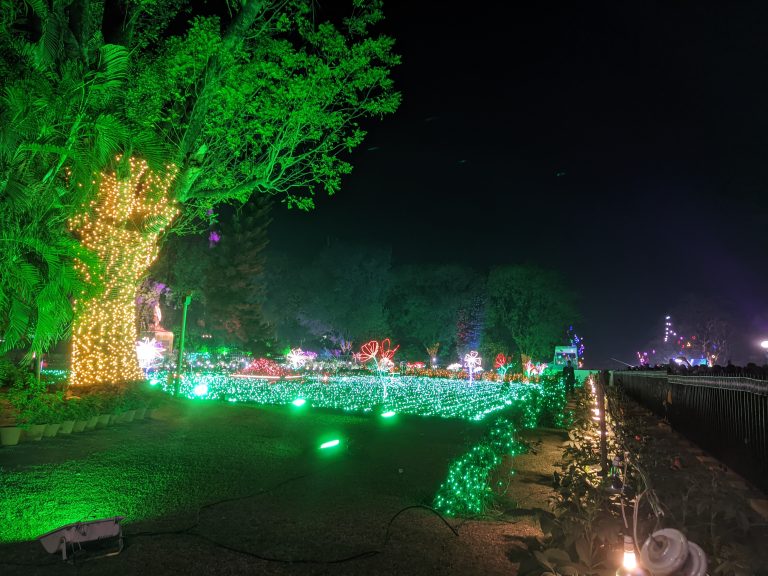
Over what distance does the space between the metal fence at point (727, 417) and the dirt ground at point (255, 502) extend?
91.0 inches

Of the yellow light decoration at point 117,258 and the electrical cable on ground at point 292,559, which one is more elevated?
the yellow light decoration at point 117,258

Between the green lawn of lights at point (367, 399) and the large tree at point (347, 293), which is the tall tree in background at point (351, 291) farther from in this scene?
the green lawn of lights at point (367, 399)

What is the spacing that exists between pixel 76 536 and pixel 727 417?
7683 mm

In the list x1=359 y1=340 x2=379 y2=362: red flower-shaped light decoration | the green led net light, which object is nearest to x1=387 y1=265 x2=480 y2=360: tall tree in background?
x1=359 y1=340 x2=379 y2=362: red flower-shaped light decoration

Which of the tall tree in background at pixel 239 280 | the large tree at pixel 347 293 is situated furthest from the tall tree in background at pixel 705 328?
the tall tree in background at pixel 239 280

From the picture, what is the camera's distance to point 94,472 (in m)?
6.60

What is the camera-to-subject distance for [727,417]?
743 cm

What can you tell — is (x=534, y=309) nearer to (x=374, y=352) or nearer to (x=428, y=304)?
(x=428, y=304)

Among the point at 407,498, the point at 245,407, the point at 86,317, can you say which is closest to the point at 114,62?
the point at 86,317

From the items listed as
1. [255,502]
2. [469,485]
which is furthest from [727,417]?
[255,502]

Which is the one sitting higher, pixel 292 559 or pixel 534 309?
pixel 534 309

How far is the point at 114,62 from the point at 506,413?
916 cm

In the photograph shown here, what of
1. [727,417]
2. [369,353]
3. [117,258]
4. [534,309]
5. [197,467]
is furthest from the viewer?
[534,309]

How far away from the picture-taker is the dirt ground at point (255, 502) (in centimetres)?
403
